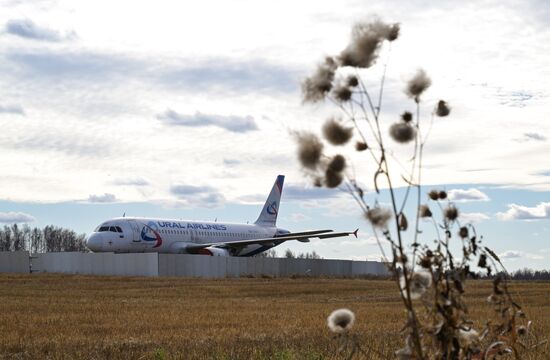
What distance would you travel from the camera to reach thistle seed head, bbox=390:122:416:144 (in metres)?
2.81

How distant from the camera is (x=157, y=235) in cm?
5200

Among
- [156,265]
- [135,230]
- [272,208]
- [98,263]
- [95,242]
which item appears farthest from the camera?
[272,208]

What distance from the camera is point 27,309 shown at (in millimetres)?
17562

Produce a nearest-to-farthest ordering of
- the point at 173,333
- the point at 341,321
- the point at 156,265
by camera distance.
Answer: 1. the point at 341,321
2. the point at 173,333
3. the point at 156,265

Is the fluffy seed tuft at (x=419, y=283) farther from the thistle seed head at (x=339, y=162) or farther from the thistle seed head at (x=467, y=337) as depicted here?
the thistle seed head at (x=339, y=162)

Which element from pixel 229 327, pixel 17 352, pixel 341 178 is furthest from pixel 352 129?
pixel 229 327

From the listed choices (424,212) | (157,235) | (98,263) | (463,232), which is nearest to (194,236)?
(157,235)

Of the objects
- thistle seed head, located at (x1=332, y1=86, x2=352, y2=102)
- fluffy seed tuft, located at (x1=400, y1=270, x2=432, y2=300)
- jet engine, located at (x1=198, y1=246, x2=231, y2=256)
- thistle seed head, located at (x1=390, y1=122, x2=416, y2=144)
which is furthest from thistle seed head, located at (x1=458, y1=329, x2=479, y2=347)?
jet engine, located at (x1=198, y1=246, x2=231, y2=256)

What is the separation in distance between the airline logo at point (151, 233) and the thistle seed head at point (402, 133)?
49.1m

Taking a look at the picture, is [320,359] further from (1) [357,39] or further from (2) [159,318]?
(2) [159,318]

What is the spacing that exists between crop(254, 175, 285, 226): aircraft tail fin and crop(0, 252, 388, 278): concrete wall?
34.3 feet

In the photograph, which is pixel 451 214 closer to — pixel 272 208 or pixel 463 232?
pixel 463 232

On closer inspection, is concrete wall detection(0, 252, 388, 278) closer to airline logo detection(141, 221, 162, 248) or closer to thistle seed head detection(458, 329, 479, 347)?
airline logo detection(141, 221, 162, 248)

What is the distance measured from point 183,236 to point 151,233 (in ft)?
12.1
